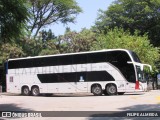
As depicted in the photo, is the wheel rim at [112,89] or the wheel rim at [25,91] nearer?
the wheel rim at [112,89]

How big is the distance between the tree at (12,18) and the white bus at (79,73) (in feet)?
47.6

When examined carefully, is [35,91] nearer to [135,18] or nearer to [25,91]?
[25,91]

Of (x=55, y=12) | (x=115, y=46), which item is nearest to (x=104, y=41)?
(x=115, y=46)

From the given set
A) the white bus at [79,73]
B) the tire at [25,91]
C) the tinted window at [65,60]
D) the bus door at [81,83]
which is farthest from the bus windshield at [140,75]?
the tire at [25,91]

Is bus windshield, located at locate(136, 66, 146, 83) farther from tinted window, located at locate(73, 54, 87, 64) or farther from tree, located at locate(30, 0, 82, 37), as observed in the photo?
tree, located at locate(30, 0, 82, 37)

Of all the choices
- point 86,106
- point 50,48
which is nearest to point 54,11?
point 50,48

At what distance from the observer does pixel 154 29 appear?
187 ft

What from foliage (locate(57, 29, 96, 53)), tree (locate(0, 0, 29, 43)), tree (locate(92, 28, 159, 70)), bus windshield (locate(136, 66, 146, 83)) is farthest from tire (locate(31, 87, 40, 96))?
foliage (locate(57, 29, 96, 53))

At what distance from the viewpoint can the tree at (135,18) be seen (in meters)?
56.4

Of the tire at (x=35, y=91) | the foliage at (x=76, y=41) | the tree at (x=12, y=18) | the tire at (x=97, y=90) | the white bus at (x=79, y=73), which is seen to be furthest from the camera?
the foliage at (x=76, y=41)

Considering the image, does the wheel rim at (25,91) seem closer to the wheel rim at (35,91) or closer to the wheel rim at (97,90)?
the wheel rim at (35,91)

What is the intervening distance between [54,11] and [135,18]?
12.2 meters

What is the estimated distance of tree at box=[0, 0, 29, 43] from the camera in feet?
50.8

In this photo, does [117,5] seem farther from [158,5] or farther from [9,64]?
[9,64]
